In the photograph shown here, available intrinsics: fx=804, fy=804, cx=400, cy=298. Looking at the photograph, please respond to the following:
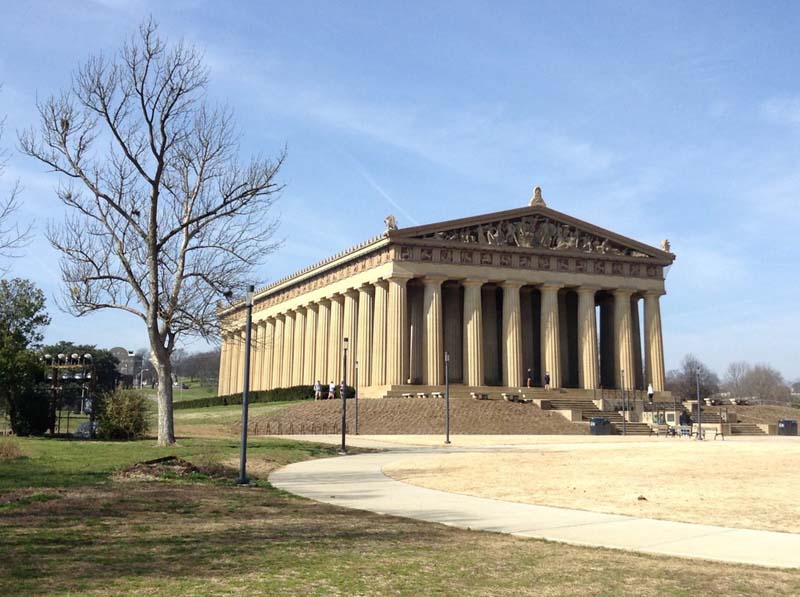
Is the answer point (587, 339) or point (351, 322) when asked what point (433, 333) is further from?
point (587, 339)

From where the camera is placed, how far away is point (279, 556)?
Result: 956 cm

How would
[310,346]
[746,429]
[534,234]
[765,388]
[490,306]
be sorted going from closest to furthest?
[746,429]
[534,234]
[490,306]
[310,346]
[765,388]

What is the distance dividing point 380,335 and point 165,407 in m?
37.8

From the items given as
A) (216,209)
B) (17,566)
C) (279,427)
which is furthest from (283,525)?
(279,427)

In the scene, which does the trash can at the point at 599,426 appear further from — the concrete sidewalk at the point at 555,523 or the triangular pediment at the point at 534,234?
the concrete sidewalk at the point at 555,523

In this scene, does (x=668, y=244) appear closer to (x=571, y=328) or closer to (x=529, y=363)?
(x=571, y=328)

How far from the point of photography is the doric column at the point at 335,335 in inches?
3027

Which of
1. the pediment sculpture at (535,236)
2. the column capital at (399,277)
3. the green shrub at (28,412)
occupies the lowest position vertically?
the green shrub at (28,412)

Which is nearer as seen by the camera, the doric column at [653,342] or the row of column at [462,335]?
the row of column at [462,335]

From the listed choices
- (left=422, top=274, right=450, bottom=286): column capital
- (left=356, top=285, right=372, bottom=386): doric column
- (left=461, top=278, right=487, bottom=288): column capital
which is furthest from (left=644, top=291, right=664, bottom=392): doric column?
(left=356, top=285, right=372, bottom=386): doric column

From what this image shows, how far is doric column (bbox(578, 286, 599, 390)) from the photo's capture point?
7050 cm

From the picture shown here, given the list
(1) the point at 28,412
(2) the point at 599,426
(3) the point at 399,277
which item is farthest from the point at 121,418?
(3) the point at 399,277

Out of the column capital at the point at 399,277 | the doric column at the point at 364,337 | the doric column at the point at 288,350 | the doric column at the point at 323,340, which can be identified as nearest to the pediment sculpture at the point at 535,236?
the column capital at the point at 399,277

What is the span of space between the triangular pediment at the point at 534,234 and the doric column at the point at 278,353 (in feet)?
99.5
